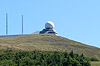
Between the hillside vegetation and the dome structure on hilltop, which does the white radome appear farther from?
the hillside vegetation

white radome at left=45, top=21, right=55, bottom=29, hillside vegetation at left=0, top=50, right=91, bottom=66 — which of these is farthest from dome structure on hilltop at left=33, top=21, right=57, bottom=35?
hillside vegetation at left=0, top=50, right=91, bottom=66

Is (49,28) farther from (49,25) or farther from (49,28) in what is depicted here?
(49,25)

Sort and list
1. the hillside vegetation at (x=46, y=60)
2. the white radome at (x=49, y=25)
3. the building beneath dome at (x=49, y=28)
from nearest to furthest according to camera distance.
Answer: the hillside vegetation at (x=46, y=60) → the white radome at (x=49, y=25) → the building beneath dome at (x=49, y=28)

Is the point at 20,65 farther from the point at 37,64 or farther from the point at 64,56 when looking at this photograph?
the point at 64,56

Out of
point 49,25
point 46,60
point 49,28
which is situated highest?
point 49,25

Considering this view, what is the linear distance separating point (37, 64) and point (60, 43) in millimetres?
43445

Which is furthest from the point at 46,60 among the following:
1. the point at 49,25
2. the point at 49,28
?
the point at 49,28

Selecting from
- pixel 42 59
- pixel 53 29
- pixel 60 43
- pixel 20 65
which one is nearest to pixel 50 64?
pixel 42 59

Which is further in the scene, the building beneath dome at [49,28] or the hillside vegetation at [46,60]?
the building beneath dome at [49,28]

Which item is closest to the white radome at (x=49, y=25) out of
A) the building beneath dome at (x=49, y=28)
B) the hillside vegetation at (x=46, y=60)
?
the building beneath dome at (x=49, y=28)

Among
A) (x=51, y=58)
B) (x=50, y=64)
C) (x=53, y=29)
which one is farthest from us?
(x=53, y=29)

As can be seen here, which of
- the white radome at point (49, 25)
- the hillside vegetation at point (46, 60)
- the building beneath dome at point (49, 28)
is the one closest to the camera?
the hillside vegetation at point (46, 60)

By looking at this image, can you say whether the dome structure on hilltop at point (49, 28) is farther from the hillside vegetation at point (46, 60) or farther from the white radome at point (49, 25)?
the hillside vegetation at point (46, 60)

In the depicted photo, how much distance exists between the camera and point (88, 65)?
123 feet
